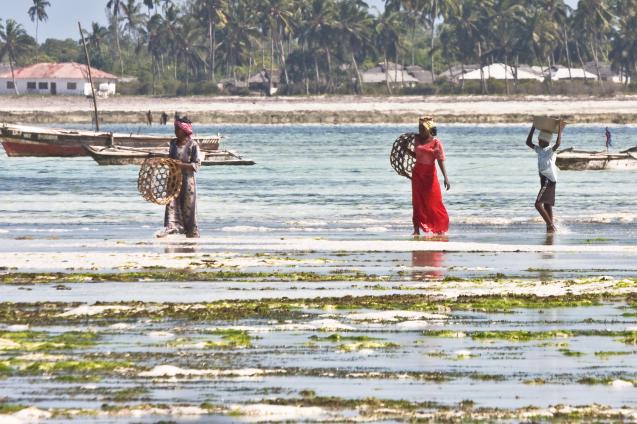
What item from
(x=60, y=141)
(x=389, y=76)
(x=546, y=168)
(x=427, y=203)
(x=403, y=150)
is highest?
(x=403, y=150)

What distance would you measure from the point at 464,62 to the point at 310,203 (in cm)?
12966

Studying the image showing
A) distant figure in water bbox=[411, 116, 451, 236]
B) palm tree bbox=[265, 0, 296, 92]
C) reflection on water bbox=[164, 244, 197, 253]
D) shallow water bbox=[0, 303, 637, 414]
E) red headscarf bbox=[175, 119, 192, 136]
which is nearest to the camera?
shallow water bbox=[0, 303, 637, 414]

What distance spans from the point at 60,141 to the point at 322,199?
24.2 m

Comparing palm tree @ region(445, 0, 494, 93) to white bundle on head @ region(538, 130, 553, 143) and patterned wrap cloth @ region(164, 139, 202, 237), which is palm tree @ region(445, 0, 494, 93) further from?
patterned wrap cloth @ region(164, 139, 202, 237)

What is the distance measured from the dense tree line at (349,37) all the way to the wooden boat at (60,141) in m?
89.3

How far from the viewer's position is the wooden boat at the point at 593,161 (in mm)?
40031

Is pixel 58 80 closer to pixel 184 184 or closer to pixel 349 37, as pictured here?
pixel 349 37

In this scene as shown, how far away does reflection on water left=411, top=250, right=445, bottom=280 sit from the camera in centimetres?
1366

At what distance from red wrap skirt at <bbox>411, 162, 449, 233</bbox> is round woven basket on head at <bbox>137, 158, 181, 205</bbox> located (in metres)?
3.01

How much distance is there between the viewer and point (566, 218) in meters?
23.8

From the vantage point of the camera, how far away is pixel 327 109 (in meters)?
128

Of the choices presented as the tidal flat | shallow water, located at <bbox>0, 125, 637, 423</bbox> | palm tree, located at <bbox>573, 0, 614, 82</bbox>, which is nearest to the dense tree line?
palm tree, located at <bbox>573, 0, 614, 82</bbox>

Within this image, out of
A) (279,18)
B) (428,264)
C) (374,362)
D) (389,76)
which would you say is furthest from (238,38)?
(374,362)

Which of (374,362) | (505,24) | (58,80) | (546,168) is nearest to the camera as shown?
(374,362)
